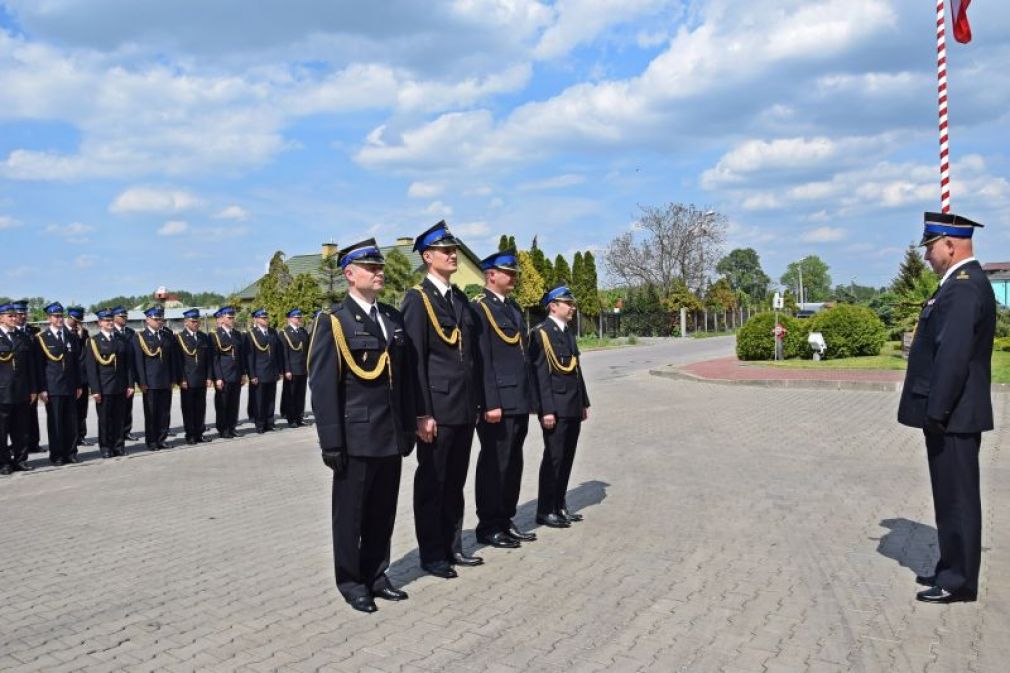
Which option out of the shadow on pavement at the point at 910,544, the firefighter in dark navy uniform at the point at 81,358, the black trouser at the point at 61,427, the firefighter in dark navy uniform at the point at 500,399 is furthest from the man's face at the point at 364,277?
the firefighter in dark navy uniform at the point at 81,358

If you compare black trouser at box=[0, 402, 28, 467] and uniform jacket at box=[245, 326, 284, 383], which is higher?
uniform jacket at box=[245, 326, 284, 383]

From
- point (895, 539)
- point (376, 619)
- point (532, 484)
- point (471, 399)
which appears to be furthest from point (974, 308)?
point (532, 484)

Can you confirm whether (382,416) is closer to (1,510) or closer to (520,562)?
(520,562)

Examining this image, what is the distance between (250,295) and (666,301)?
1063 inches

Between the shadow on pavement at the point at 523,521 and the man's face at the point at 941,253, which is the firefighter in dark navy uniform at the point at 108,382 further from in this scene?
the man's face at the point at 941,253

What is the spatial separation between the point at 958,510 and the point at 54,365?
10453 mm

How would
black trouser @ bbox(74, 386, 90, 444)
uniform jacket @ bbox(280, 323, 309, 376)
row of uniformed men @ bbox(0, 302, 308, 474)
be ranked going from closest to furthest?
row of uniformed men @ bbox(0, 302, 308, 474) → black trouser @ bbox(74, 386, 90, 444) → uniform jacket @ bbox(280, 323, 309, 376)

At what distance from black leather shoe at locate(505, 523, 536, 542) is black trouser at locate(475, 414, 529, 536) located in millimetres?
65

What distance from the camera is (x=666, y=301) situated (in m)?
55.9

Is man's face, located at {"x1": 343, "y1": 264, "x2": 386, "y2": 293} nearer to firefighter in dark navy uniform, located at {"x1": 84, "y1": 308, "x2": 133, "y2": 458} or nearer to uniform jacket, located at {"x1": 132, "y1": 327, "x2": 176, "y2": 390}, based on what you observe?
firefighter in dark navy uniform, located at {"x1": 84, "y1": 308, "x2": 133, "y2": 458}

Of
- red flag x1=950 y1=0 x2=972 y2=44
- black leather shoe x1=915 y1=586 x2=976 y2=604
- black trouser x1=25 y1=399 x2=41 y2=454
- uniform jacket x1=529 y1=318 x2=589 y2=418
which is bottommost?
black leather shoe x1=915 y1=586 x2=976 y2=604

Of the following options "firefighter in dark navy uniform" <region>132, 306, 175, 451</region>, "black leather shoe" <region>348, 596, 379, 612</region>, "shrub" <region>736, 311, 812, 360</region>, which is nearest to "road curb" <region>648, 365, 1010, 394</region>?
"shrub" <region>736, 311, 812, 360</region>

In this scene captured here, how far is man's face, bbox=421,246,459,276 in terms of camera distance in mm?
5402

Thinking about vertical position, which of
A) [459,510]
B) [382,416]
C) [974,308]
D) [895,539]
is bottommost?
[895,539]
